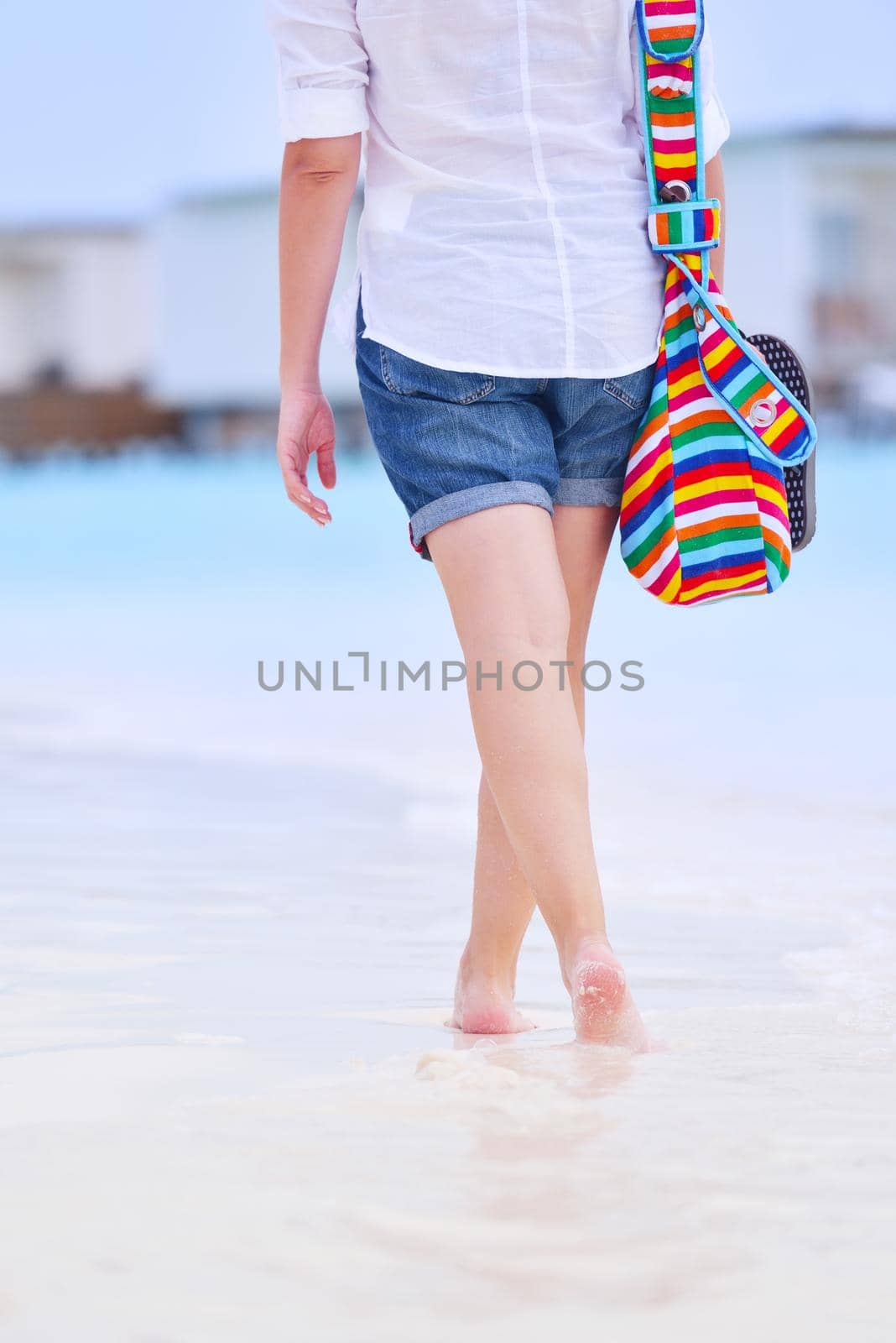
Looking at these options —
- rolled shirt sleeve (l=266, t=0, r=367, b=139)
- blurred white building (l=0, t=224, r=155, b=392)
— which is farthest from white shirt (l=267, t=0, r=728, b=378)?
blurred white building (l=0, t=224, r=155, b=392)

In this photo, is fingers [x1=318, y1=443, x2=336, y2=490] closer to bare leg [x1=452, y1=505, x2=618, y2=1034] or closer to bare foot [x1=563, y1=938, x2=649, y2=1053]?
bare leg [x1=452, y1=505, x2=618, y2=1034]

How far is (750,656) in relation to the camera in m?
5.64

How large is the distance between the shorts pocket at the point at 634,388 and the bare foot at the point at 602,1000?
18.7 inches

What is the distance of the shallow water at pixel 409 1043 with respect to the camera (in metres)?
1.08

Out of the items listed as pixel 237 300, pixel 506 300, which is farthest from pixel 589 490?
pixel 237 300

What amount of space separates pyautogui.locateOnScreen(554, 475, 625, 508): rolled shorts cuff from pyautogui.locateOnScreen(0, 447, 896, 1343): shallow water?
491 mm

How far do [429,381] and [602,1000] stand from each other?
1.79 feet

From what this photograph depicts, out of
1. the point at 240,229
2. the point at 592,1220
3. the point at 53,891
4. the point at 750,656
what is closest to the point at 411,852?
the point at 53,891

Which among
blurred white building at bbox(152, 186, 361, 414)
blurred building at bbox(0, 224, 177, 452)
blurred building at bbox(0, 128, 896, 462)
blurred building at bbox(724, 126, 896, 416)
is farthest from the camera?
blurred building at bbox(0, 224, 177, 452)

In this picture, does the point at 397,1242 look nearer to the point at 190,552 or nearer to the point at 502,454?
the point at 502,454

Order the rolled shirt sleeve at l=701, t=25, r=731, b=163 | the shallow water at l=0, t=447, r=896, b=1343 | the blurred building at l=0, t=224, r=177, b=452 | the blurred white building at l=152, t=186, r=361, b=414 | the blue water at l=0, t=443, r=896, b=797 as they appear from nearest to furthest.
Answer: the shallow water at l=0, t=447, r=896, b=1343 → the rolled shirt sleeve at l=701, t=25, r=731, b=163 → the blue water at l=0, t=443, r=896, b=797 → the blurred white building at l=152, t=186, r=361, b=414 → the blurred building at l=0, t=224, r=177, b=452

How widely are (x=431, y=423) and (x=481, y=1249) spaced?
28.4 inches

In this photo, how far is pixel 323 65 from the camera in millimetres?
1571

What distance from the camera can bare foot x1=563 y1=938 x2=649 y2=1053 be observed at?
1.49 metres
